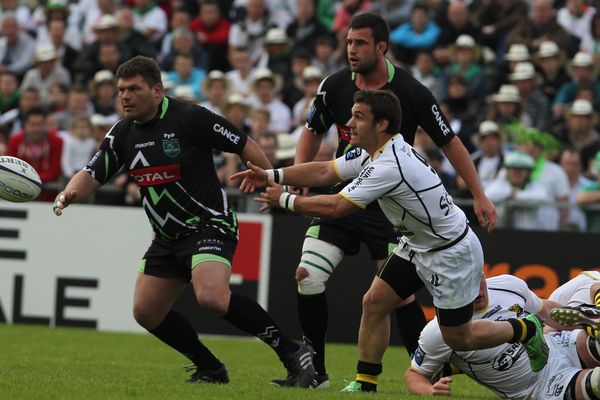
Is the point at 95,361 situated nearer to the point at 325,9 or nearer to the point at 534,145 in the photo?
the point at 534,145

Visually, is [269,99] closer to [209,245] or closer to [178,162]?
[178,162]

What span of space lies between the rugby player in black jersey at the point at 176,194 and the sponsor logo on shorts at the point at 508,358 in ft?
4.76

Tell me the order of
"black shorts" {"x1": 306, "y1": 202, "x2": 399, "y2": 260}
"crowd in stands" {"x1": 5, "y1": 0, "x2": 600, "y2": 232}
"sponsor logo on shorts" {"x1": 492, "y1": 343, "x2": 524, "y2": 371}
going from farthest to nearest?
"crowd in stands" {"x1": 5, "y1": 0, "x2": 600, "y2": 232}, "black shorts" {"x1": 306, "y1": 202, "x2": 399, "y2": 260}, "sponsor logo on shorts" {"x1": 492, "y1": 343, "x2": 524, "y2": 371}

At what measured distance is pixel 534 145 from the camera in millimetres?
15852

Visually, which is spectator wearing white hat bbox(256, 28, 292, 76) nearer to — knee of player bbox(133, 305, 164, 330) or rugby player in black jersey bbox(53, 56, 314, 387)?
rugby player in black jersey bbox(53, 56, 314, 387)

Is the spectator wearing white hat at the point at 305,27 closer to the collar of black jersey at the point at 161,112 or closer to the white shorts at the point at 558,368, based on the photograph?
the collar of black jersey at the point at 161,112

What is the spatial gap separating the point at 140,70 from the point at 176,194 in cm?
96

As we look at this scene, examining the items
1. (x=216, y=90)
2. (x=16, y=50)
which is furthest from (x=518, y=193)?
(x=16, y=50)

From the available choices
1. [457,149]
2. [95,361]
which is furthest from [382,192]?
[95,361]

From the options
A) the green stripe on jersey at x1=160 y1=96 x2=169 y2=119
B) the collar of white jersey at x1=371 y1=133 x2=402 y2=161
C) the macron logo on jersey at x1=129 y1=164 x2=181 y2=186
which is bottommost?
the macron logo on jersey at x1=129 y1=164 x2=181 y2=186

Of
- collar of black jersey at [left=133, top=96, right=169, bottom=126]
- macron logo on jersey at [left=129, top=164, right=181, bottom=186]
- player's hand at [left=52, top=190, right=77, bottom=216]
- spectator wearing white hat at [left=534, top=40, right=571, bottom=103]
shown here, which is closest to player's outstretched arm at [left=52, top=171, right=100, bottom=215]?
player's hand at [left=52, top=190, right=77, bottom=216]

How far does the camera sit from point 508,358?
28.6 feet

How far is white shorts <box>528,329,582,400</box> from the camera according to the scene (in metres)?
8.56

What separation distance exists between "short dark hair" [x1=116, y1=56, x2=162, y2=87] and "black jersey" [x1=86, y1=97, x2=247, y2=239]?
275mm
